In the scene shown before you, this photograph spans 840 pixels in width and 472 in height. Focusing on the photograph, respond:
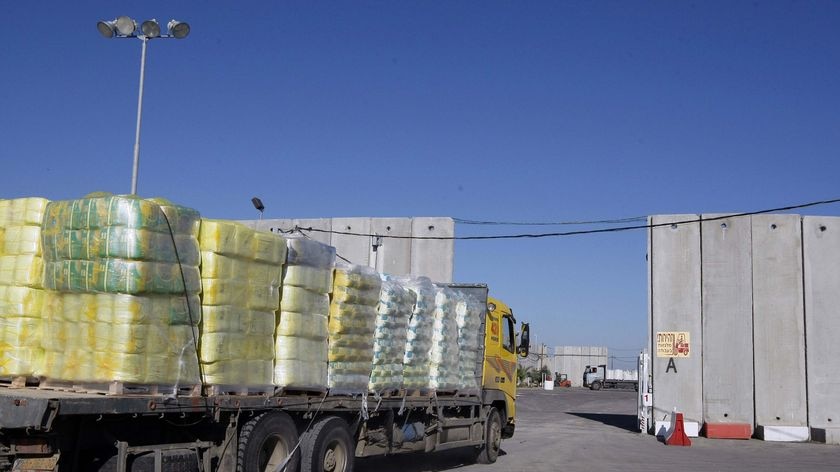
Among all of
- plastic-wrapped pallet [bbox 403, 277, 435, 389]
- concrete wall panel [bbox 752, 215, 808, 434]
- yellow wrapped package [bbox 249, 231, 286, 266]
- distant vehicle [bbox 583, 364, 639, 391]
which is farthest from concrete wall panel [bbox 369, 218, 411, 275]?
distant vehicle [bbox 583, 364, 639, 391]

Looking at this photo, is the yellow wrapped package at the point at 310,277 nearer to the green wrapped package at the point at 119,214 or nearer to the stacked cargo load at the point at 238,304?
the stacked cargo load at the point at 238,304

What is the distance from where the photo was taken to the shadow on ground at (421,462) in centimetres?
1489

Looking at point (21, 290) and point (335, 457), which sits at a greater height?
point (21, 290)

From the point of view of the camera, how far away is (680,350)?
79.5 feet

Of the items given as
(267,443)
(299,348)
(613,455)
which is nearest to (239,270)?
(299,348)

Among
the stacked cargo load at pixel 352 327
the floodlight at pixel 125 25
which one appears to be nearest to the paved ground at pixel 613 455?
the stacked cargo load at pixel 352 327

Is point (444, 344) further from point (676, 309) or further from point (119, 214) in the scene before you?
point (676, 309)

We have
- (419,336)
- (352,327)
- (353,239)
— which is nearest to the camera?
(352,327)

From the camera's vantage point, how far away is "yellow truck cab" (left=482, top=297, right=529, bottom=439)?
1599cm

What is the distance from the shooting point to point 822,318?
928 inches

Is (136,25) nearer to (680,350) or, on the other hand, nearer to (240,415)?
(240,415)

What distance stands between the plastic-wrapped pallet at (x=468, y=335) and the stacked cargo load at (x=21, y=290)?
7.21 metres

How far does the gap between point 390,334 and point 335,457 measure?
1840 millimetres

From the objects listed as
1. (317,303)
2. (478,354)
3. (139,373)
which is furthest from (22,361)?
(478,354)
